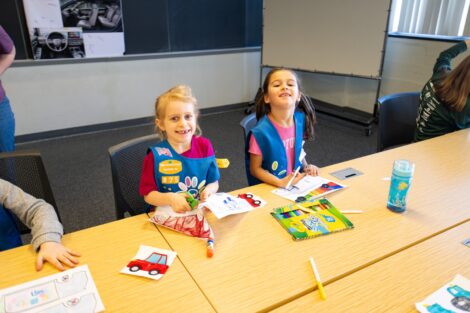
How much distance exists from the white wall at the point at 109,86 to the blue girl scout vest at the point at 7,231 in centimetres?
296

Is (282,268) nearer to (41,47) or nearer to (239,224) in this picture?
(239,224)

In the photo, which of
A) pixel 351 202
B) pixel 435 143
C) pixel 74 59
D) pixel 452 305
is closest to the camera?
pixel 452 305

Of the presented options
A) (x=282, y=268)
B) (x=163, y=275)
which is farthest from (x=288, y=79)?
(x=163, y=275)

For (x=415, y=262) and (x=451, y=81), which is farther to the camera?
(x=451, y=81)

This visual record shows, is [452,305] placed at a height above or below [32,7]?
below

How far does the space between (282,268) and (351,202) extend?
497 millimetres

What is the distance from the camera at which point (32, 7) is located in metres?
3.55

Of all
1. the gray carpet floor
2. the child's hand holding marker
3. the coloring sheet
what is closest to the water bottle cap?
the child's hand holding marker

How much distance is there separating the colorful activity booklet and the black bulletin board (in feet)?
11.4

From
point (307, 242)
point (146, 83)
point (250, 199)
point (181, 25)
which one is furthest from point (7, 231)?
point (181, 25)

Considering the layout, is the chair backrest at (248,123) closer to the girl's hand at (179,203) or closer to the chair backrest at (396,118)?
the girl's hand at (179,203)

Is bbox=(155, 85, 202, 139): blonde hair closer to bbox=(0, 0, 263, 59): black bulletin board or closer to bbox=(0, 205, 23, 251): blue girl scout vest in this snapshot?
bbox=(0, 205, 23, 251): blue girl scout vest

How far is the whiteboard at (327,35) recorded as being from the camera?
3.84 metres

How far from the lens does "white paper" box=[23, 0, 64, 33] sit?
3.55 meters
